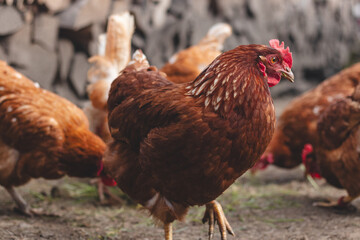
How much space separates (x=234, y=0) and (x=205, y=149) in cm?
609

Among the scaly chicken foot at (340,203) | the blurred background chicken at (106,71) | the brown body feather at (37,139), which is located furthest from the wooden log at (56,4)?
the scaly chicken foot at (340,203)

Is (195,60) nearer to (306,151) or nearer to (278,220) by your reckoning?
(306,151)

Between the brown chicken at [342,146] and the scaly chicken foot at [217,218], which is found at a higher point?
the brown chicken at [342,146]

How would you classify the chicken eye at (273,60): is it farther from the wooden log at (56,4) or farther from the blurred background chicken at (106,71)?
the wooden log at (56,4)

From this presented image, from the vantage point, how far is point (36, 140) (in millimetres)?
2629

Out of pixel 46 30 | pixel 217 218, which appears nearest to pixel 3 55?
pixel 46 30

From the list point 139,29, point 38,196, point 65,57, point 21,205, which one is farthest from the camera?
point 139,29

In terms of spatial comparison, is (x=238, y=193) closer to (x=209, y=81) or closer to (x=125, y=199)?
(x=125, y=199)

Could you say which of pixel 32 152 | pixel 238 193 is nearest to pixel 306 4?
pixel 238 193

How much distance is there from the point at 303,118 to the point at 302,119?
0.05ft

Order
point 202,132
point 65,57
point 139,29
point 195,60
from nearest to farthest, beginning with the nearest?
1. point 202,132
2. point 195,60
3. point 65,57
4. point 139,29

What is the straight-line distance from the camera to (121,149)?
2201mm

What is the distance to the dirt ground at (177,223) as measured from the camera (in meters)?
2.43

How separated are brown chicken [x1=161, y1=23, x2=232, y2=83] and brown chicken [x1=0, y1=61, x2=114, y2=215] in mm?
1187
